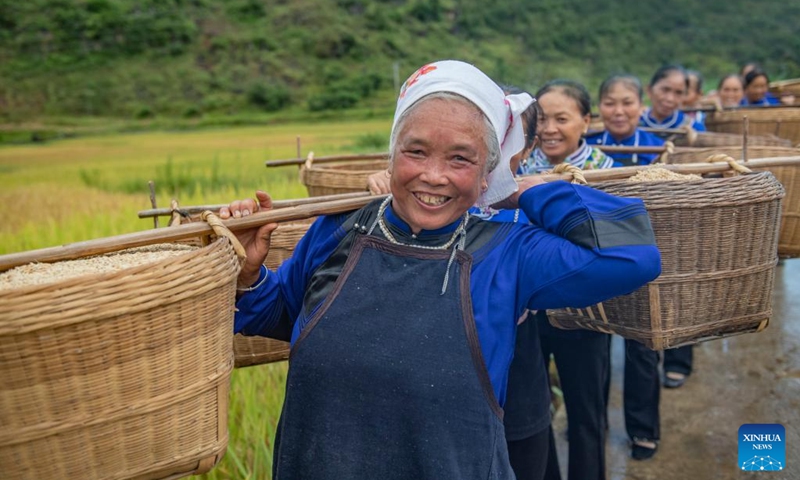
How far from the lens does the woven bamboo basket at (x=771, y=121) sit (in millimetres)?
5012

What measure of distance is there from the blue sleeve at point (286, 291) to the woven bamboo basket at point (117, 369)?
0.28m

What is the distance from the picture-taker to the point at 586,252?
1701mm

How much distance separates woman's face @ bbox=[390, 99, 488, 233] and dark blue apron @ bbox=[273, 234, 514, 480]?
13 cm

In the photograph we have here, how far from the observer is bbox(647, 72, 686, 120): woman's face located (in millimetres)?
5266

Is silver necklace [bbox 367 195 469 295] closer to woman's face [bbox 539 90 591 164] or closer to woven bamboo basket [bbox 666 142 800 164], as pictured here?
woman's face [bbox 539 90 591 164]

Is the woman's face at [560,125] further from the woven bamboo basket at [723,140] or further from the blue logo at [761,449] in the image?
the blue logo at [761,449]

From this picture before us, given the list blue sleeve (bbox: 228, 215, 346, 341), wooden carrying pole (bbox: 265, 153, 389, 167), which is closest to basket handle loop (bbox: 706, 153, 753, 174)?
blue sleeve (bbox: 228, 215, 346, 341)

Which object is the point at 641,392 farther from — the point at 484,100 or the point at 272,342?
the point at 484,100

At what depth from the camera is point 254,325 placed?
77.4 inches

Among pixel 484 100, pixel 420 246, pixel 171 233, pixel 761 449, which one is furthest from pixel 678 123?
pixel 171 233

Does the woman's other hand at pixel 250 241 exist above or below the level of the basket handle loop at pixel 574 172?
below

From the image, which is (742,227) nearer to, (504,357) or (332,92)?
(504,357)

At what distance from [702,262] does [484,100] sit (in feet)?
3.20

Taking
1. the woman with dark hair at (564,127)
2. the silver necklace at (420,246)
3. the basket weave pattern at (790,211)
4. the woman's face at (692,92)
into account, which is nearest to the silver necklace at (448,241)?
the silver necklace at (420,246)
